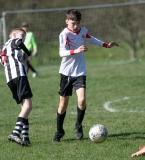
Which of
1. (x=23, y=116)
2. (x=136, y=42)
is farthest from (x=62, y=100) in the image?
(x=136, y=42)

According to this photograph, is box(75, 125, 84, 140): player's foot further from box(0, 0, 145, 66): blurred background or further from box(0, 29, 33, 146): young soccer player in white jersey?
box(0, 0, 145, 66): blurred background

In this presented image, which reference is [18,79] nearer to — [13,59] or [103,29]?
[13,59]

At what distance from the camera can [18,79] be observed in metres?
7.24

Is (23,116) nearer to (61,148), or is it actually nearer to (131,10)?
(61,148)

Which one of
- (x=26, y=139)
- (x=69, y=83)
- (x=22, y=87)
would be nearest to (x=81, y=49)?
(x=69, y=83)

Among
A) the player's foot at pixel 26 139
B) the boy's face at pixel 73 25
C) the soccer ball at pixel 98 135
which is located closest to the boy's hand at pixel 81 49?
the boy's face at pixel 73 25

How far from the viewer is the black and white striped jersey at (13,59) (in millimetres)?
7293

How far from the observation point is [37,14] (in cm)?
2427

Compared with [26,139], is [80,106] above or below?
above

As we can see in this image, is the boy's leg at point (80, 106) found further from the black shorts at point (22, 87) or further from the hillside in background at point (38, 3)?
the hillside in background at point (38, 3)

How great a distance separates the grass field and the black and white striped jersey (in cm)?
104

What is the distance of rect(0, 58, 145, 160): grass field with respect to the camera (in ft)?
21.6

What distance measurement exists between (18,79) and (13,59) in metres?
0.33

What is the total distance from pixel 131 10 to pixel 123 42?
1872 millimetres
